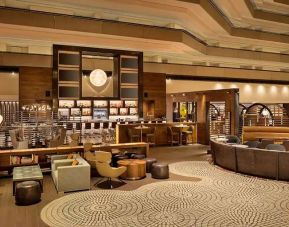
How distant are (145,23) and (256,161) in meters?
6.16

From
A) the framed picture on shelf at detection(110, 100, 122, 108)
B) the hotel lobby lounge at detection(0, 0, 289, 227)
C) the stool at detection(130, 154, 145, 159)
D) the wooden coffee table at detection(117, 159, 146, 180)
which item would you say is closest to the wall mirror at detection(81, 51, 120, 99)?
the hotel lobby lounge at detection(0, 0, 289, 227)

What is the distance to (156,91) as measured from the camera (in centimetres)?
1405

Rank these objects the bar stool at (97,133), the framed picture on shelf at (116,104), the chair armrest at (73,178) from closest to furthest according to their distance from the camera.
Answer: the chair armrest at (73,178), the bar stool at (97,133), the framed picture on shelf at (116,104)

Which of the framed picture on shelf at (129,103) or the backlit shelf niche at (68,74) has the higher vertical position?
the backlit shelf niche at (68,74)

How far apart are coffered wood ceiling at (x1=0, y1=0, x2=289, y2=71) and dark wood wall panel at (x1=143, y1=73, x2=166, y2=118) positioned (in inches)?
117

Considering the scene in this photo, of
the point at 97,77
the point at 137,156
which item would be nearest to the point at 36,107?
the point at 97,77

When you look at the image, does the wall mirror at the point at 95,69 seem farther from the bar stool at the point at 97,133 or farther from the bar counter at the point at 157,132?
the bar counter at the point at 157,132

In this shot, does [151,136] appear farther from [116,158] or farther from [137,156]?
[116,158]

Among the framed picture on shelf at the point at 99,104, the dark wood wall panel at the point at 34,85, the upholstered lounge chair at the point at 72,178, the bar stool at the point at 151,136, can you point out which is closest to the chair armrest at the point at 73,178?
the upholstered lounge chair at the point at 72,178

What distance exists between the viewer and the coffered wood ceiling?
25.7 ft

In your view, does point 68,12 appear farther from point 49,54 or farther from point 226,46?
point 226,46

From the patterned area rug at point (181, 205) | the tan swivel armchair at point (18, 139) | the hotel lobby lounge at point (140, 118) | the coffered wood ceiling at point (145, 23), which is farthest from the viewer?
the tan swivel armchair at point (18, 139)

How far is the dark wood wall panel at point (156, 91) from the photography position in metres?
13.8

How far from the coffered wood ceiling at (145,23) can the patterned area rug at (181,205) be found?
4.94 metres
